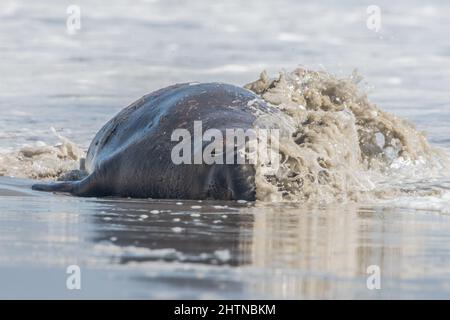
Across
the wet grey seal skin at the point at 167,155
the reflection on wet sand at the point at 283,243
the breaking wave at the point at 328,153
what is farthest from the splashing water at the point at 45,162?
the reflection on wet sand at the point at 283,243

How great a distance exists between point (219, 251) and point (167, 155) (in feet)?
11.6

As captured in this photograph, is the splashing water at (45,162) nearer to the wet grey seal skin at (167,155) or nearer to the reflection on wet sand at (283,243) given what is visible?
the wet grey seal skin at (167,155)

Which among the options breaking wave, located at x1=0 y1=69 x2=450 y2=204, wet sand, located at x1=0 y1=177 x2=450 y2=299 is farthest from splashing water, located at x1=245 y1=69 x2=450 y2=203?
wet sand, located at x1=0 y1=177 x2=450 y2=299

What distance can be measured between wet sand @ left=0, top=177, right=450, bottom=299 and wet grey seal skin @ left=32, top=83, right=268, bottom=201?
1.04ft

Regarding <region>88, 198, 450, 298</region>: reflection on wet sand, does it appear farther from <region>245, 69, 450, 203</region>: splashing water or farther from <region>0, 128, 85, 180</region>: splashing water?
<region>0, 128, 85, 180</region>: splashing water

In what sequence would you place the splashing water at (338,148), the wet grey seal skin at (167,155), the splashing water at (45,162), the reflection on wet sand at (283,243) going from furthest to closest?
1. the splashing water at (45,162)
2. the splashing water at (338,148)
3. the wet grey seal skin at (167,155)
4. the reflection on wet sand at (283,243)

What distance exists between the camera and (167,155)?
8.49 meters

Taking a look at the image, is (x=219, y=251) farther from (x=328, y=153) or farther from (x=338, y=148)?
(x=338, y=148)

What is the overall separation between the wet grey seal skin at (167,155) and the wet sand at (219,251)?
32 cm

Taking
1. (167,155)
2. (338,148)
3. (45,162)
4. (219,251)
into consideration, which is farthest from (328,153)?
(45,162)

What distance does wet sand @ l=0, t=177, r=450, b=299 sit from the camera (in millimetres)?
4129

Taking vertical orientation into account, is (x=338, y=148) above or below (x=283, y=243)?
above

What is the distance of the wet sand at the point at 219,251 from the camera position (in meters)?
4.13

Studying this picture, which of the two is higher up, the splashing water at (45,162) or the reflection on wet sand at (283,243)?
the splashing water at (45,162)
